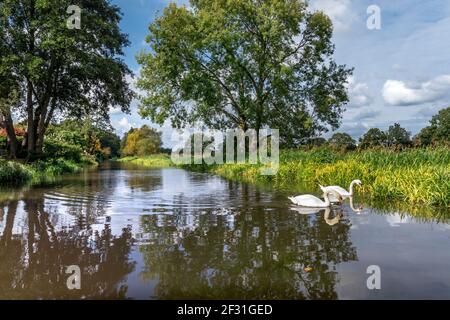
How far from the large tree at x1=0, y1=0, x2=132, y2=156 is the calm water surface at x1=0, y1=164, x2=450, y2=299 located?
48.4ft

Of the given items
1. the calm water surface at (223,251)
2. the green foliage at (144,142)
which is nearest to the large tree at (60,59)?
the calm water surface at (223,251)

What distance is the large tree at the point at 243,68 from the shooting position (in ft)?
95.4

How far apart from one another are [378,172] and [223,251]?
29.8ft

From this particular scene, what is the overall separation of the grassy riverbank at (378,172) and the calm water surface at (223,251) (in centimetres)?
95

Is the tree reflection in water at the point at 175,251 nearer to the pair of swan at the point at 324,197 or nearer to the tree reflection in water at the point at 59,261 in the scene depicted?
the tree reflection in water at the point at 59,261

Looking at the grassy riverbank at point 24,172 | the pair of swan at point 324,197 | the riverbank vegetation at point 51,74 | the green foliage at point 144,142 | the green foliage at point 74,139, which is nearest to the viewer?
the pair of swan at point 324,197

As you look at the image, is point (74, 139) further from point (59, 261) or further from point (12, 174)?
point (59, 261)

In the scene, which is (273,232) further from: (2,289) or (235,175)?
(235,175)

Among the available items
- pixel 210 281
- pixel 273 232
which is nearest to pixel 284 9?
pixel 273 232

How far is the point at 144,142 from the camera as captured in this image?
86438mm

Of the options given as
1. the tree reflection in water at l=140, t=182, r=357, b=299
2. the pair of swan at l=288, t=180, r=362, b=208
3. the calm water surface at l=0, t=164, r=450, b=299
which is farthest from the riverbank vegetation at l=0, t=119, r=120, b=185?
the pair of swan at l=288, t=180, r=362, b=208

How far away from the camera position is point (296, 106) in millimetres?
32781

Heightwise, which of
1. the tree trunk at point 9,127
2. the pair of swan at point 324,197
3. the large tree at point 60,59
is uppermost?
the large tree at point 60,59

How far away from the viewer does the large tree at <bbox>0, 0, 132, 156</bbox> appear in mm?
22328
